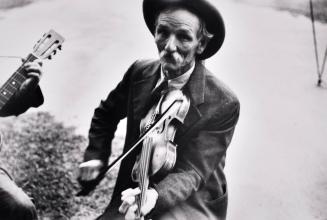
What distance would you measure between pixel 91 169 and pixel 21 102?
34.5 inches

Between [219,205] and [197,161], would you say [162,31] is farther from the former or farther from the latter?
[219,205]

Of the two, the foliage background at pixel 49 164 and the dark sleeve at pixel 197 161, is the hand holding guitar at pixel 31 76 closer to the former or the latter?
the foliage background at pixel 49 164

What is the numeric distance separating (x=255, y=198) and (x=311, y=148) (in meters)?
0.68

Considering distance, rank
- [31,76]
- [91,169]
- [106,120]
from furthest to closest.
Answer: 1. [106,120]
2. [91,169]
3. [31,76]

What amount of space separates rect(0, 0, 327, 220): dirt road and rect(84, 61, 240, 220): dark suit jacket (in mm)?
175

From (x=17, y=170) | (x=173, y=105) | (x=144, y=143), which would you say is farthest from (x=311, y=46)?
(x=17, y=170)

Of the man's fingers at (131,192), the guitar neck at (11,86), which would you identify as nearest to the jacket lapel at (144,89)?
the man's fingers at (131,192)

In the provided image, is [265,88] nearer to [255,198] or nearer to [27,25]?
[255,198]

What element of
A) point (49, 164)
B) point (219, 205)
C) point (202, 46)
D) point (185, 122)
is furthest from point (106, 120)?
point (219, 205)

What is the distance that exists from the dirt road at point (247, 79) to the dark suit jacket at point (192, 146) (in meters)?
0.18

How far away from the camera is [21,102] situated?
560cm

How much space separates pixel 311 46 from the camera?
597 centimetres

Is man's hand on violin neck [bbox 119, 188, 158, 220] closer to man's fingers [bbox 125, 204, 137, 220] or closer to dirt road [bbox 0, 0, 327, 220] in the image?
man's fingers [bbox 125, 204, 137, 220]

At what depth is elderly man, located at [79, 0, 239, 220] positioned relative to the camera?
5.28 metres
